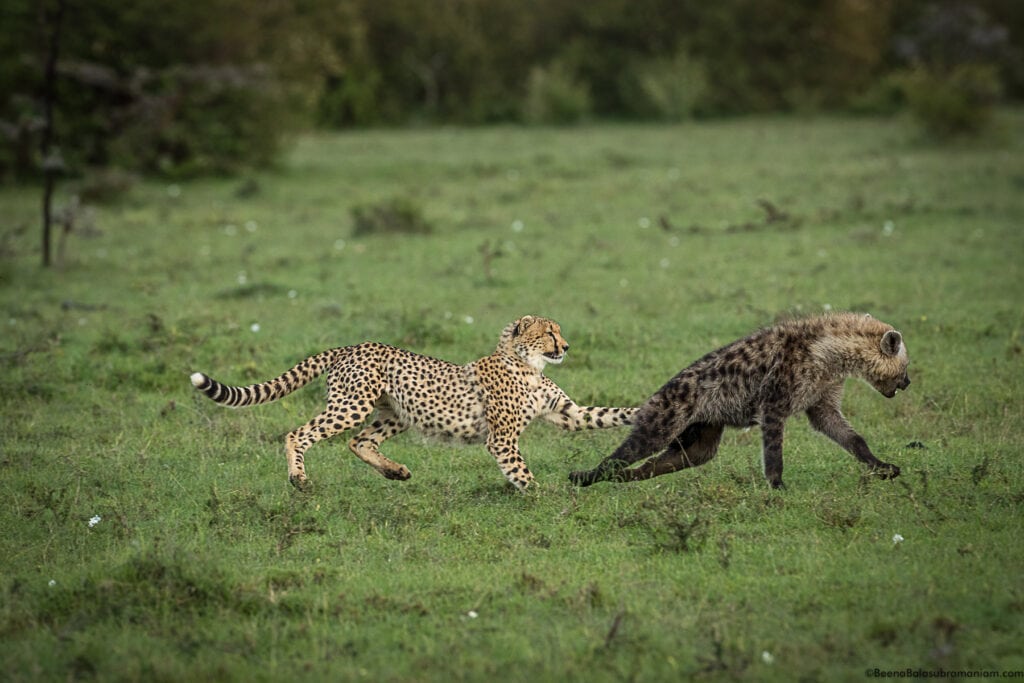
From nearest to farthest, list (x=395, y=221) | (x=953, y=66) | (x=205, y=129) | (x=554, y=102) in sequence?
(x=395, y=221) → (x=205, y=129) → (x=554, y=102) → (x=953, y=66)

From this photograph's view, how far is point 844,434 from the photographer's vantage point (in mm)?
7723

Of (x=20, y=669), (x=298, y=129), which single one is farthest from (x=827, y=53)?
(x=20, y=669)

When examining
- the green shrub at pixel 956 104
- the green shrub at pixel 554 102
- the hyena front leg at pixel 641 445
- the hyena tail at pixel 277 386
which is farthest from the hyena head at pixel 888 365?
the green shrub at pixel 554 102

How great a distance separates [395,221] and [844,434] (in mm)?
10478

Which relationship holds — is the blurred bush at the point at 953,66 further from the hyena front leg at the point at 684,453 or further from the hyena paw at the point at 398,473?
the hyena paw at the point at 398,473

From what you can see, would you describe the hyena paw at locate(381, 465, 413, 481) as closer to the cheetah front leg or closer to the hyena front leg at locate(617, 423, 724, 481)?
the cheetah front leg

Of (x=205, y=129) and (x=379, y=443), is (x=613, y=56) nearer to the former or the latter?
(x=205, y=129)

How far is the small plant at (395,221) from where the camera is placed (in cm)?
1728

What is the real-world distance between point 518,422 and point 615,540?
4.15 ft

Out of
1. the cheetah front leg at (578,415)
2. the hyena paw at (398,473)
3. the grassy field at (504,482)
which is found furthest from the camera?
the cheetah front leg at (578,415)

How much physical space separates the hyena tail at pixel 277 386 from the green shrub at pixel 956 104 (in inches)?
744

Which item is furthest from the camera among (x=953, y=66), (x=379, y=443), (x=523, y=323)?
(x=953, y=66)

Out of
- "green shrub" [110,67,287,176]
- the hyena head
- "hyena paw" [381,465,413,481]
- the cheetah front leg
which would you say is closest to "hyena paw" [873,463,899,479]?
the hyena head

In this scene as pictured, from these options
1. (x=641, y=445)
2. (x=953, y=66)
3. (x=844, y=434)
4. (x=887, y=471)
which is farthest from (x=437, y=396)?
(x=953, y=66)
